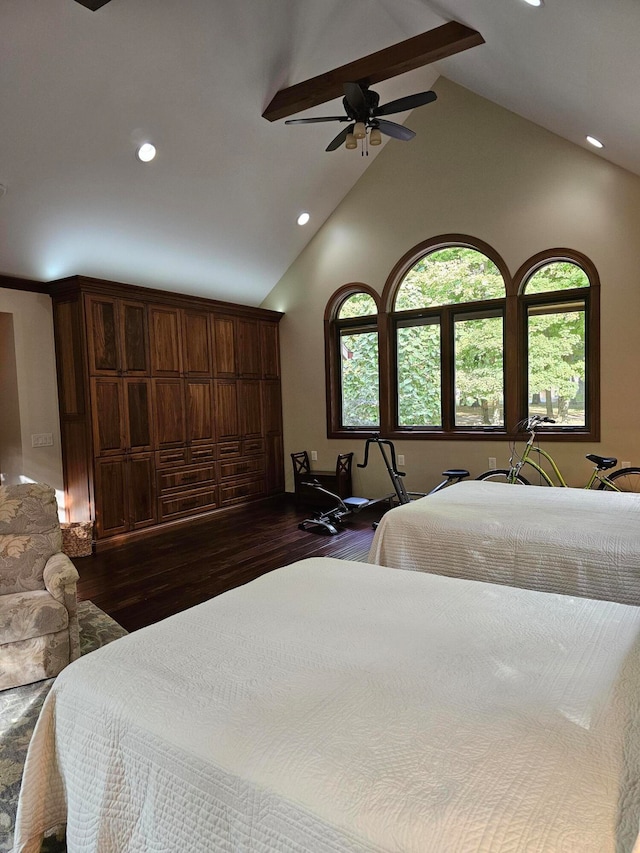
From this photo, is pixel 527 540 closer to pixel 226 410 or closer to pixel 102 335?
pixel 102 335

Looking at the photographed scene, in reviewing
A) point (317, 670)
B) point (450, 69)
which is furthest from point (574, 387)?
point (317, 670)

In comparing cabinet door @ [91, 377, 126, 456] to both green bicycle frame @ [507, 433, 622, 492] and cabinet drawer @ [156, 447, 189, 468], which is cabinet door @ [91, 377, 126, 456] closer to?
cabinet drawer @ [156, 447, 189, 468]

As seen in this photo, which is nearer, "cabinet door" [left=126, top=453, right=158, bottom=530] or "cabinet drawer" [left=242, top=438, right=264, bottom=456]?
"cabinet door" [left=126, top=453, right=158, bottom=530]

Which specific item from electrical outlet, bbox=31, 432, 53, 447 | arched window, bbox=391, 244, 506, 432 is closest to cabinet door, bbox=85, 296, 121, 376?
electrical outlet, bbox=31, 432, 53, 447

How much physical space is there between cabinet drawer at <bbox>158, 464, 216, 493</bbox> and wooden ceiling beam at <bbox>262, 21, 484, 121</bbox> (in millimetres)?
3735

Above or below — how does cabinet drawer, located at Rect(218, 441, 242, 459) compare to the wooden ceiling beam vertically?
below

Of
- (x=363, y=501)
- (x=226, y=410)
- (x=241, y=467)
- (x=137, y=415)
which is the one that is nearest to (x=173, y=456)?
(x=137, y=415)

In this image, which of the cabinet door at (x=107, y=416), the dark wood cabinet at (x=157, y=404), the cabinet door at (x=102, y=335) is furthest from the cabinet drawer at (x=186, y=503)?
the cabinet door at (x=102, y=335)

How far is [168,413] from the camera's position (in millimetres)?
6227

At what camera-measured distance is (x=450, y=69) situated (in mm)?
5691

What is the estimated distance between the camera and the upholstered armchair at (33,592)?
2.82 meters

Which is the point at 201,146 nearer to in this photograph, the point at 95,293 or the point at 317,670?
the point at 95,293

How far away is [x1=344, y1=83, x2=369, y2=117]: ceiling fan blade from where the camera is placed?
383cm

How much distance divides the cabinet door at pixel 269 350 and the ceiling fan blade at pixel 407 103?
3.88 meters
